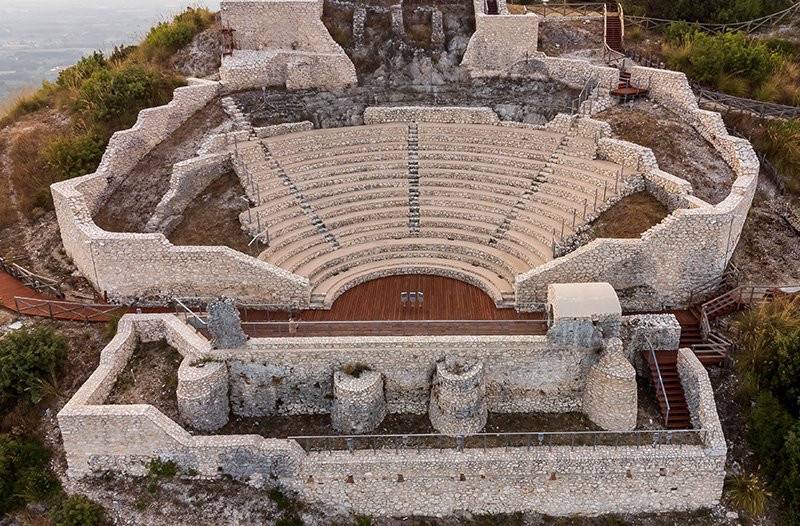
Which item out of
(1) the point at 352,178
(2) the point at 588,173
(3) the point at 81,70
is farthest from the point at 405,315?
(3) the point at 81,70

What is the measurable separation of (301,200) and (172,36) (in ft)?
40.7

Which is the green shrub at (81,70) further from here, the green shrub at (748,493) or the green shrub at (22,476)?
the green shrub at (748,493)

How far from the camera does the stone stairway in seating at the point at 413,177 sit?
819 inches

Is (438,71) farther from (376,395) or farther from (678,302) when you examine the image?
(376,395)

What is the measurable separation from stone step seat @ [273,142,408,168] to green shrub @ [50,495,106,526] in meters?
12.8

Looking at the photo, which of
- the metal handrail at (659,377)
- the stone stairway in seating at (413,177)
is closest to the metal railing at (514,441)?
A: the metal handrail at (659,377)

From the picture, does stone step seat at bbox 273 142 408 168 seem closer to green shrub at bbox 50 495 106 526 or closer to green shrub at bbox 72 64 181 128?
green shrub at bbox 72 64 181 128

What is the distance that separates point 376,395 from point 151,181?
1157cm

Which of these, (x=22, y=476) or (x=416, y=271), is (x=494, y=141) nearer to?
(x=416, y=271)

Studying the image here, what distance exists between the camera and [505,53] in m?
25.9

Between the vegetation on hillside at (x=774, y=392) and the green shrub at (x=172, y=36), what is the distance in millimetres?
25076

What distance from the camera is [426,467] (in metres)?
13.8

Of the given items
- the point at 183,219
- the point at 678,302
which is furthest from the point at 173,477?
the point at 678,302

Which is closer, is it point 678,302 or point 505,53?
point 678,302
